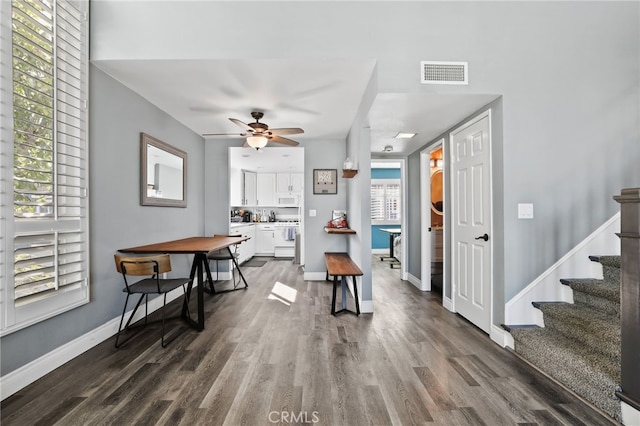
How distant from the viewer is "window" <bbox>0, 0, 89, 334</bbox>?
1.85 meters

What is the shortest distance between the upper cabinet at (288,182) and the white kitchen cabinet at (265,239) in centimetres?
118

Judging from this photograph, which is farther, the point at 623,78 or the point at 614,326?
the point at 623,78

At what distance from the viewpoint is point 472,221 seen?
3.01 m

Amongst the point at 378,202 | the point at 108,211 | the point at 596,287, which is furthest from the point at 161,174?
the point at 378,202

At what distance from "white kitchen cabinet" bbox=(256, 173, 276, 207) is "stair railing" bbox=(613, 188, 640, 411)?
708cm

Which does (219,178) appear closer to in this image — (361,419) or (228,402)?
(228,402)

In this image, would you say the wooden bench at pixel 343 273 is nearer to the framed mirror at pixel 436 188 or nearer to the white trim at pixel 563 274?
the white trim at pixel 563 274

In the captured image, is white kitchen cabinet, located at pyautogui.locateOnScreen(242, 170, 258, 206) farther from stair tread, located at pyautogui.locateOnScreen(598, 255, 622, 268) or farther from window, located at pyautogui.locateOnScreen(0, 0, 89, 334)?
stair tread, located at pyautogui.locateOnScreen(598, 255, 622, 268)

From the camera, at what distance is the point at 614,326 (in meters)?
1.92

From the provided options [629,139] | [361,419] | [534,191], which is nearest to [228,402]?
[361,419]

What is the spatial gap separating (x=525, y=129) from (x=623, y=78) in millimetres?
960

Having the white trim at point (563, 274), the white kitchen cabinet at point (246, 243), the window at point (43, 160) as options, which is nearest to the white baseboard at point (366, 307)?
the white trim at point (563, 274)

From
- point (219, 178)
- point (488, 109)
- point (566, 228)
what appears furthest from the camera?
point (219, 178)

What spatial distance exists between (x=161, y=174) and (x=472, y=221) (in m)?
3.69
